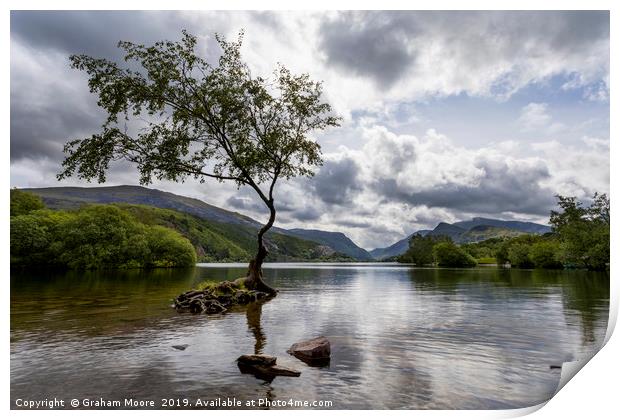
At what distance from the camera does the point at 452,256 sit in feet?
621

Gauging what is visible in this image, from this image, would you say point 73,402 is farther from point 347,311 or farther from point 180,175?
point 180,175

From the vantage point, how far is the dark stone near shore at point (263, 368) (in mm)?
12727

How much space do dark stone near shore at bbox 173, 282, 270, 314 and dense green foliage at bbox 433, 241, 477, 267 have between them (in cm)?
16682

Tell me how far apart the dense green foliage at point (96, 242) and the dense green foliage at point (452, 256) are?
11433 centimetres

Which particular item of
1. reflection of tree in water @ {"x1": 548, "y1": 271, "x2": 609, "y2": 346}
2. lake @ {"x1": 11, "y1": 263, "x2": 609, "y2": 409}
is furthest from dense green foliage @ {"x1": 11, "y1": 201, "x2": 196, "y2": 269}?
reflection of tree in water @ {"x1": 548, "y1": 271, "x2": 609, "y2": 346}

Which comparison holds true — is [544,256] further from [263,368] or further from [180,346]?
[263,368]

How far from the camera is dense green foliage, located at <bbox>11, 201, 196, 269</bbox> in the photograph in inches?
2918

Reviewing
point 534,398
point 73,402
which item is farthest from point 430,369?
point 73,402

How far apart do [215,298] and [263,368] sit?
721 inches

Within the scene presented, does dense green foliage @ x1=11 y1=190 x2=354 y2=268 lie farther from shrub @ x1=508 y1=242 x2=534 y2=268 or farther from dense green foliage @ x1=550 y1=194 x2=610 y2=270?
shrub @ x1=508 y1=242 x2=534 y2=268

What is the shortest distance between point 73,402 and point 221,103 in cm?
2791

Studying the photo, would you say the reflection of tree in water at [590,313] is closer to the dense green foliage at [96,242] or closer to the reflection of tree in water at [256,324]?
the reflection of tree in water at [256,324]

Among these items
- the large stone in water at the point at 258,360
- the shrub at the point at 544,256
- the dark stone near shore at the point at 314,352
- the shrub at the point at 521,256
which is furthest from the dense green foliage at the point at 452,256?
the large stone in water at the point at 258,360

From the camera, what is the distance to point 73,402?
11.4m
